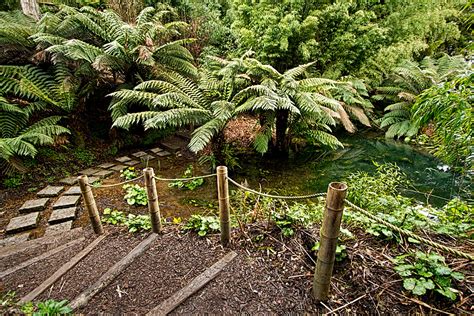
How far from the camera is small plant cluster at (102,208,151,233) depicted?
7.13ft

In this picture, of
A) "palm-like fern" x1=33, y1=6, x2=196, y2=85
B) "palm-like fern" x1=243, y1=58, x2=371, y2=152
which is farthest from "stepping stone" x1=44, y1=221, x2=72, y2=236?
"palm-like fern" x1=243, y1=58, x2=371, y2=152

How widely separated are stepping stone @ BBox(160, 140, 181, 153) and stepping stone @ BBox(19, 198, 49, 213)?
74.1 inches

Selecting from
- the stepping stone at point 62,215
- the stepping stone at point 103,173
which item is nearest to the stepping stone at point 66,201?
the stepping stone at point 62,215

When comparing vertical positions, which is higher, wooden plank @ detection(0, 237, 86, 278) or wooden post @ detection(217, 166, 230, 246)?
wooden post @ detection(217, 166, 230, 246)

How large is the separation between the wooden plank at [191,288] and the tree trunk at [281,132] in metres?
2.53

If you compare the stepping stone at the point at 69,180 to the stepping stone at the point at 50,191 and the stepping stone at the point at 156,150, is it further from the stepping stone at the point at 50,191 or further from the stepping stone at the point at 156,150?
the stepping stone at the point at 156,150

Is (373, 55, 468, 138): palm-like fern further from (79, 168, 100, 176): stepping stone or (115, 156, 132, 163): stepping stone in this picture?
(79, 168, 100, 176): stepping stone

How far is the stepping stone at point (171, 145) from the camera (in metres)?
4.19

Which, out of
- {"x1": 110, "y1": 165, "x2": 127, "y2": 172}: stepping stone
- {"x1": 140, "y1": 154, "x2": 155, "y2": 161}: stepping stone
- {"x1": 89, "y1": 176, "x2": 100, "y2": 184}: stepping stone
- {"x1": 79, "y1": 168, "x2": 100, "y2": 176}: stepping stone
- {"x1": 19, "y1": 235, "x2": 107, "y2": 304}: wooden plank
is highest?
{"x1": 140, "y1": 154, "x2": 155, "y2": 161}: stepping stone

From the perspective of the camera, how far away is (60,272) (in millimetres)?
1708

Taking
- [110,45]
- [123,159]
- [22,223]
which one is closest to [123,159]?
[123,159]

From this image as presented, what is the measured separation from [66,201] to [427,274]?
3162mm

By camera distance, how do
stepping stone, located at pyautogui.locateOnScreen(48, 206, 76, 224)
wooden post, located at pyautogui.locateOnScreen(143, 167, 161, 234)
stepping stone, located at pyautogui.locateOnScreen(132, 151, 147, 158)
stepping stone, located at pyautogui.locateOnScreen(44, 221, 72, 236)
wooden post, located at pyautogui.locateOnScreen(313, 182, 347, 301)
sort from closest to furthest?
wooden post, located at pyautogui.locateOnScreen(313, 182, 347, 301)
wooden post, located at pyautogui.locateOnScreen(143, 167, 161, 234)
stepping stone, located at pyautogui.locateOnScreen(44, 221, 72, 236)
stepping stone, located at pyautogui.locateOnScreen(48, 206, 76, 224)
stepping stone, located at pyautogui.locateOnScreen(132, 151, 147, 158)

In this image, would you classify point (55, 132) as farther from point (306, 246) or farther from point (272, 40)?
point (272, 40)
